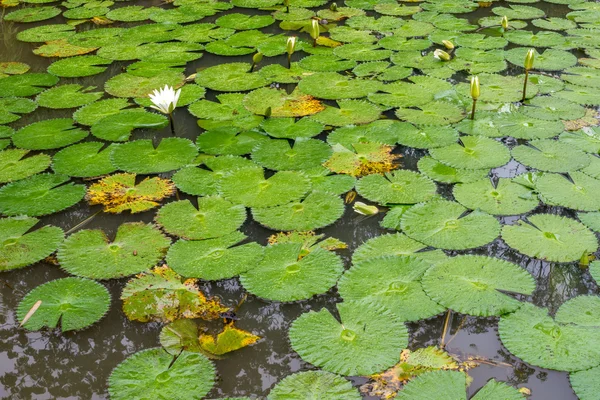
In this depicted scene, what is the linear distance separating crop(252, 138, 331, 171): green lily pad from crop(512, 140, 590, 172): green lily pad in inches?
45.3

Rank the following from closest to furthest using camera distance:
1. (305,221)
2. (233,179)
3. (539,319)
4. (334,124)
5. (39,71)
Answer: (539,319)
(305,221)
(233,179)
(334,124)
(39,71)

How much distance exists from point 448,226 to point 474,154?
767 mm

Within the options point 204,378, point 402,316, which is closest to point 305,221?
point 402,316

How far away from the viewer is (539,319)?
2.32m

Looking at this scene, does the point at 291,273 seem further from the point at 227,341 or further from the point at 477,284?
the point at 477,284

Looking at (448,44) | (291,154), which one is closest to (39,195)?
(291,154)

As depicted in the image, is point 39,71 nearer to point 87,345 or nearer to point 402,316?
point 87,345

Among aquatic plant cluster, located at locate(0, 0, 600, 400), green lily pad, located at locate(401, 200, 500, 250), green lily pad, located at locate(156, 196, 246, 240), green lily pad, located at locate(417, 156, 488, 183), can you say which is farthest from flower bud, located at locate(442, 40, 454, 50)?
green lily pad, located at locate(156, 196, 246, 240)

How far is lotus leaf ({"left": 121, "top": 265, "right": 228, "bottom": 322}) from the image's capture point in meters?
2.44

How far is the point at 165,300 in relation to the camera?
2.49 m

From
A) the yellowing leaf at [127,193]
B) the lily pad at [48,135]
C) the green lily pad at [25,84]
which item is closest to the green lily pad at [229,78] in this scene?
→ the lily pad at [48,135]

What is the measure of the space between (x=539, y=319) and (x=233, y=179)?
1.74m

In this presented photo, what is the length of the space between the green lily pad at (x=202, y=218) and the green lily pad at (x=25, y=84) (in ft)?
6.95

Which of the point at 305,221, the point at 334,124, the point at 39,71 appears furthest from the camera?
the point at 39,71
